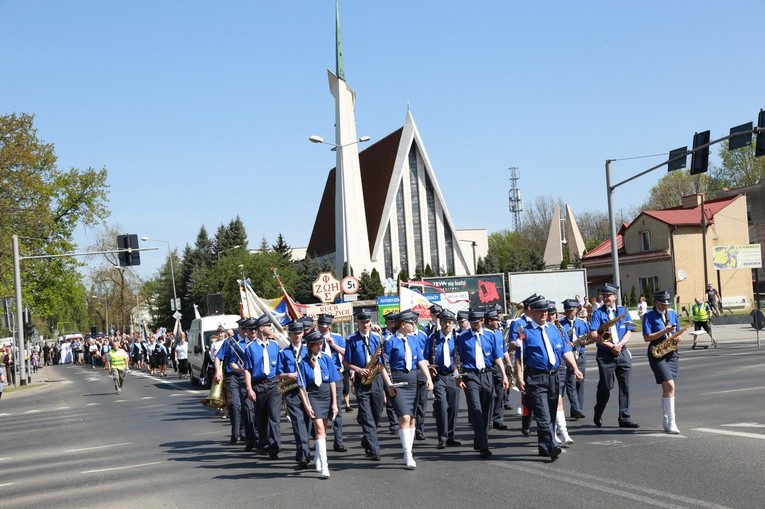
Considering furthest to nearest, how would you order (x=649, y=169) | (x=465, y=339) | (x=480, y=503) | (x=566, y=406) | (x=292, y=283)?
(x=292, y=283)
(x=649, y=169)
(x=566, y=406)
(x=465, y=339)
(x=480, y=503)

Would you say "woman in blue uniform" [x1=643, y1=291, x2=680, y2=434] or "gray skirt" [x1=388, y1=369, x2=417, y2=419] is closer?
"gray skirt" [x1=388, y1=369, x2=417, y2=419]

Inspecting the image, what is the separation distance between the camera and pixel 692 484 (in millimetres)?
8047

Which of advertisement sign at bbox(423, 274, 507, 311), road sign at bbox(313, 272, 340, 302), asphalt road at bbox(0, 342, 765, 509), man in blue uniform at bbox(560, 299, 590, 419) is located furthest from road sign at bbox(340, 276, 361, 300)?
man in blue uniform at bbox(560, 299, 590, 419)

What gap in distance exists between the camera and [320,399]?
10.4 metres

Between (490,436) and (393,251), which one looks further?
(393,251)

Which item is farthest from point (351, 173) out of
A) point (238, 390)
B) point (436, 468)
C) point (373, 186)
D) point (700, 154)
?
point (436, 468)

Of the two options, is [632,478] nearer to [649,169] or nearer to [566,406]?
[566,406]

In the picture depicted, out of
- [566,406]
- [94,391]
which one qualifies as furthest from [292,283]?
[566,406]

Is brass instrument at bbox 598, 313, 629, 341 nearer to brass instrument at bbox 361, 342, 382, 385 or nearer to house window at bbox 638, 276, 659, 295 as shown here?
brass instrument at bbox 361, 342, 382, 385

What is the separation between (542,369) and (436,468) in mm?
1631

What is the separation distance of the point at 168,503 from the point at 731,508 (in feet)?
17.3

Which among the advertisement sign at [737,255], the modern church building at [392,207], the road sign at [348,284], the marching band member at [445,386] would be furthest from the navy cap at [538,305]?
the modern church building at [392,207]

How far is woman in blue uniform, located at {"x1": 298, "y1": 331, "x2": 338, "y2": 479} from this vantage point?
1033 cm

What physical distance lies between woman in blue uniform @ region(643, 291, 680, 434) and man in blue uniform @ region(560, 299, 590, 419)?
134 centimetres
